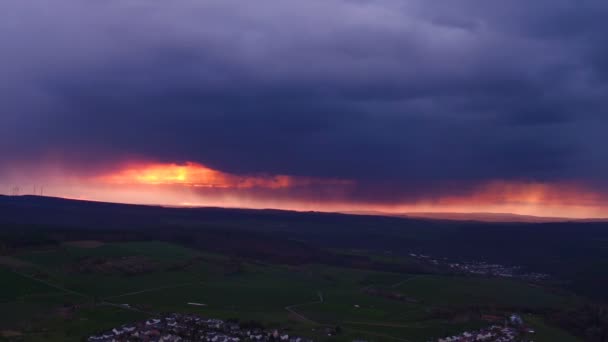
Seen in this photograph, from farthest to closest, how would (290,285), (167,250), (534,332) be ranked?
(167,250) < (290,285) < (534,332)

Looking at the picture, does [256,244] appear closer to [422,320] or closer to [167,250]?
[167,250]

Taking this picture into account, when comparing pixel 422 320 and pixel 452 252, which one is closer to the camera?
pixel 422 320

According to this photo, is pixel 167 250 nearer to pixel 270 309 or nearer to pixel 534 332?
pixel 270 309

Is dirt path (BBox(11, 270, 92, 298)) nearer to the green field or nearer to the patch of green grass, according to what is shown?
the green field

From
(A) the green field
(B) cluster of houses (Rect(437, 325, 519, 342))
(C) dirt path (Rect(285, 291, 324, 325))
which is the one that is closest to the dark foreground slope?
(A) the green field

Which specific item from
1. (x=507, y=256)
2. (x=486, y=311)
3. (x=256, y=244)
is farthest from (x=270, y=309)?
(x=507, y=256)

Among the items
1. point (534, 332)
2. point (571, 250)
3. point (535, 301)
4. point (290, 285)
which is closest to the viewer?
point (534, 332)

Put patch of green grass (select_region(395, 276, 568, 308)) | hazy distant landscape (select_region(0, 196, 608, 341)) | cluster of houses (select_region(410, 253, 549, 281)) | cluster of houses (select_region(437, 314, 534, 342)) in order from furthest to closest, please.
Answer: cluster of houses (select_region(410, 253, 549, 281))
patch of green grass (select_region(395, 276, 568, 308))
hazy distant landscape (select_region(0, 196, 608, 341))
cluster of houses (select_region(437, 314, 534, 342))
